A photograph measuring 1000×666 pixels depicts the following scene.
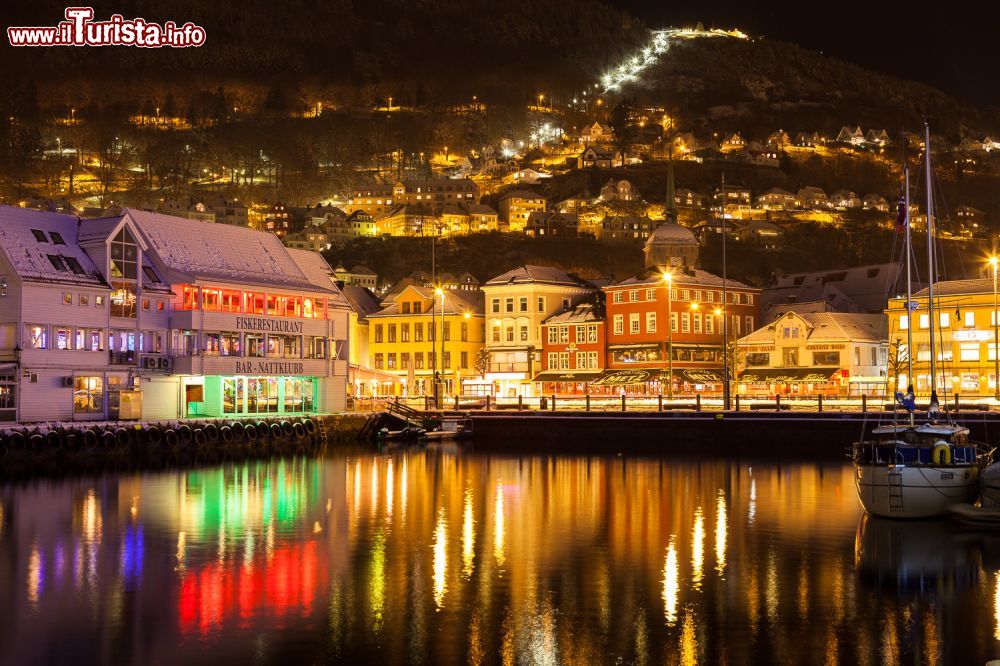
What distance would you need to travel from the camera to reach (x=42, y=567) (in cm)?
2806

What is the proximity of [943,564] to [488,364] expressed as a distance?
78.0 meters

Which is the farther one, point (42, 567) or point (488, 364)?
point (488, 364)

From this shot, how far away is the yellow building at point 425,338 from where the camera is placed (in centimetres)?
10688

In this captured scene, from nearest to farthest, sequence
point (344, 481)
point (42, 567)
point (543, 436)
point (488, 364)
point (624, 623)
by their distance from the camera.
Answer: point (624, 623)
point (42, 567)
point (344, 481)
point (543, 436)
point (488, 364)

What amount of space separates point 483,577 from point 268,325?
167 ft

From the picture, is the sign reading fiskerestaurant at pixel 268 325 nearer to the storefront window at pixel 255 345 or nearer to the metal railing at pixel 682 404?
the storefront window at pixel 255 345

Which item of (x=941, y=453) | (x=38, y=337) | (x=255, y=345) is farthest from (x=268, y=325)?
(x=941, y=453)

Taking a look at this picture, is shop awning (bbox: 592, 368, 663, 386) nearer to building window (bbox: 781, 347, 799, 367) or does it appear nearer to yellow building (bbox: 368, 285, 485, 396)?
building window (bbox: 781, 347, 799, 367)

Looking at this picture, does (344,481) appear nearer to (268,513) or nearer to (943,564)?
(268,513)

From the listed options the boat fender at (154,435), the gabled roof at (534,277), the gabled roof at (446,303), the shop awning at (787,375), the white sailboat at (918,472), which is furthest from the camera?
the gabled roof at (446,303)

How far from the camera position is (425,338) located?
107 meters

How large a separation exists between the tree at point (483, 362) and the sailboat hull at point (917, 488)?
70.8 m

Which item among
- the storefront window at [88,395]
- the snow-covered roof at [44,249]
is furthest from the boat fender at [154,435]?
the snow-covered roof at [44,249]

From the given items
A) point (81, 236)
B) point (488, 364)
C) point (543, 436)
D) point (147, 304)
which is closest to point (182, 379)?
point (147, 304)
